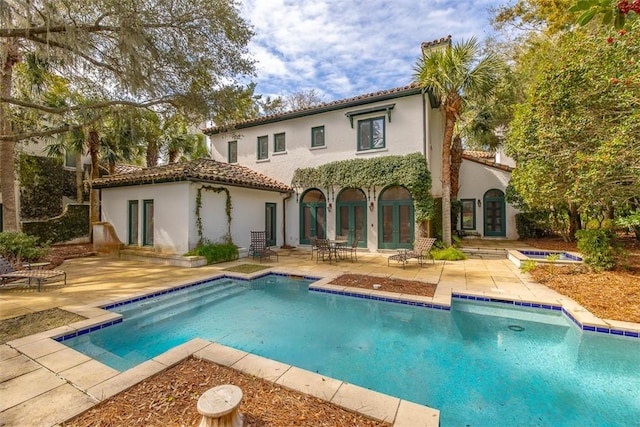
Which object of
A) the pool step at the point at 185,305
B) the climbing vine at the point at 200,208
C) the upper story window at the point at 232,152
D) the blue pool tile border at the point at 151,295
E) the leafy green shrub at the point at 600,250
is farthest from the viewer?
the upper story window at the point at 232,152

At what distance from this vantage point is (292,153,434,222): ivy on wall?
12.3 metres

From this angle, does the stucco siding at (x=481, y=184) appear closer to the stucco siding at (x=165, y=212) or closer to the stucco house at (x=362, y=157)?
the stucco house at (x=362, y=157)

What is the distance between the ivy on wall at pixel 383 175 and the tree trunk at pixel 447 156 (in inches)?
33.6

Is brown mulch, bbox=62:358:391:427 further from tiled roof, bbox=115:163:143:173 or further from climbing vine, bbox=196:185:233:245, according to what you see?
tiled roof, bbox=115:163:143:173

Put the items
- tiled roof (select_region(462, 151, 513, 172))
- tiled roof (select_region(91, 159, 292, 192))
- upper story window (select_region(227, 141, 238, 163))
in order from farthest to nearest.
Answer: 1. upper story window (select_region(227, 141, 238, 163))
2. tiled roof (select_region(462, 151, 513, 172))
3. tiled roof (select_region(91, 159, 292, 192))

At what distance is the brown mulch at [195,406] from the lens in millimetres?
2725

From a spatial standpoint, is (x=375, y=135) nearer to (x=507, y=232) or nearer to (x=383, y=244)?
(x=383, y=244)

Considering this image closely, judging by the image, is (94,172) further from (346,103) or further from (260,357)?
(260,357)

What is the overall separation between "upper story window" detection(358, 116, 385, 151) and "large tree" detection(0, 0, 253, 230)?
6.16 metres

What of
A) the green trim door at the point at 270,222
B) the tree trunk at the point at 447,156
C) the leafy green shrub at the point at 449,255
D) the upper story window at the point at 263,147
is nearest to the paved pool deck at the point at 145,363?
the leafy green shrub at the point at 449,255

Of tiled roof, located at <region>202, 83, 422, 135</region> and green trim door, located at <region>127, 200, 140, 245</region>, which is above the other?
tiled roof, located at <region>202, 83, 422, 135</region>

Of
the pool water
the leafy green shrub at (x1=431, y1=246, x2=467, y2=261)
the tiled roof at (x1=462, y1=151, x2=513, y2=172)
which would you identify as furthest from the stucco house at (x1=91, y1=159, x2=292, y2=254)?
the tiled roof at (x1=462, y1=151, x2=513, y2=172)

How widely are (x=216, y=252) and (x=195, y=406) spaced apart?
29.3ft

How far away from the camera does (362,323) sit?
5953 mm
